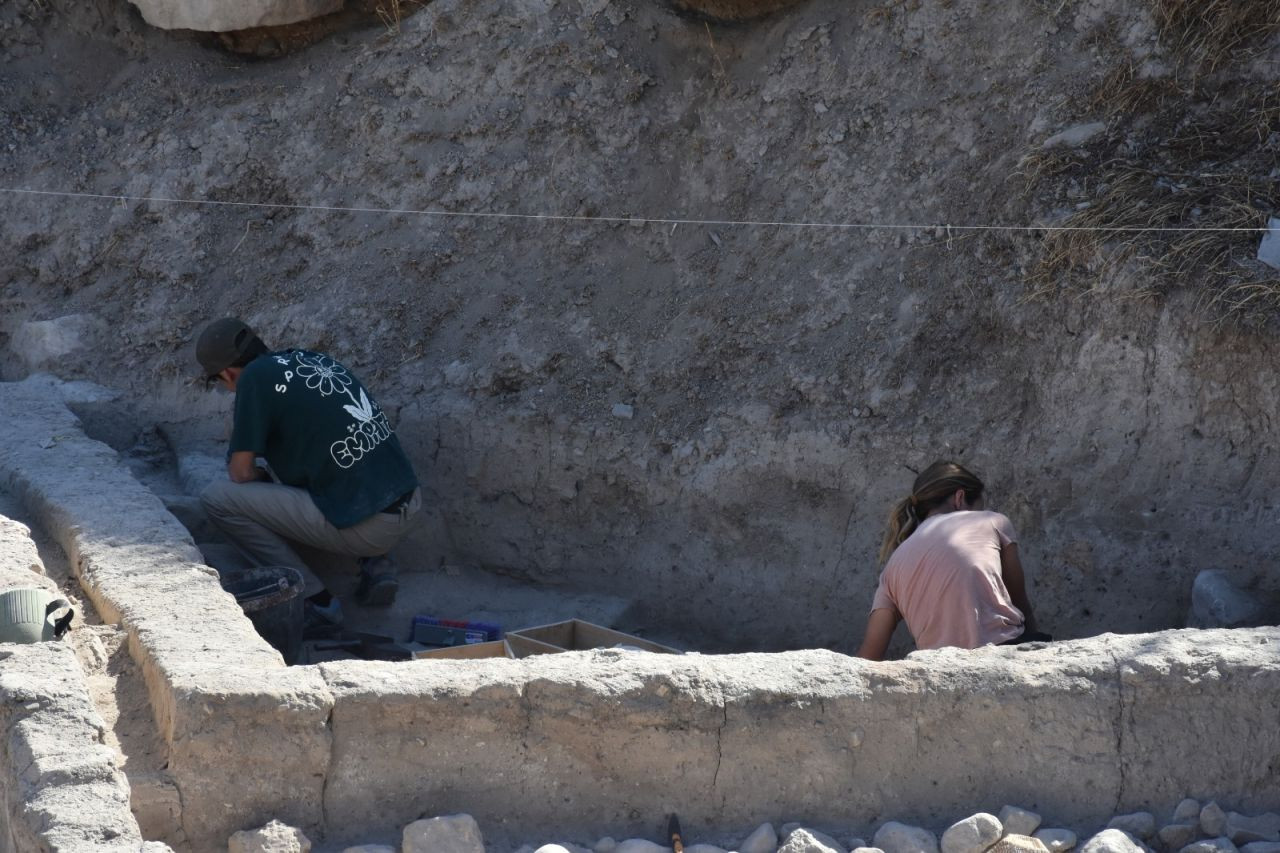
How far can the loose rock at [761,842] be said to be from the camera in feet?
10.6

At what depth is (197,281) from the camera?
21.8 ft

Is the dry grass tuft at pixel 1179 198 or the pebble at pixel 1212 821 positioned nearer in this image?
the pebble at pixel 1212 821

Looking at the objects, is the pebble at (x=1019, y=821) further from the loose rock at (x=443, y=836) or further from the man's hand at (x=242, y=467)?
the man's hand at (x=242, y=467)

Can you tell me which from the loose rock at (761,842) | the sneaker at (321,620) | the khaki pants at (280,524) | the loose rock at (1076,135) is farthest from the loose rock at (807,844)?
the loose rock at (1076,135)

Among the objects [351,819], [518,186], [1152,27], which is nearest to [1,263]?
[518,186]

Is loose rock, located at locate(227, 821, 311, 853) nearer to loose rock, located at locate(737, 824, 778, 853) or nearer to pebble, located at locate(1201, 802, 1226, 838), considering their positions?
loose rock, located at locate(737, 824, 778, 853)

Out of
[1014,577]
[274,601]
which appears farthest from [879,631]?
[274,601]

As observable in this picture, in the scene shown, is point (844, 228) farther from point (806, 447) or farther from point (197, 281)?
point (197, 281)

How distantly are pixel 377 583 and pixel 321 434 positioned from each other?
63cm

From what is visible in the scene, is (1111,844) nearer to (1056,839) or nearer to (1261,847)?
(1056,839)

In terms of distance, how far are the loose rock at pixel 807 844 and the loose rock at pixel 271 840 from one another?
106cm

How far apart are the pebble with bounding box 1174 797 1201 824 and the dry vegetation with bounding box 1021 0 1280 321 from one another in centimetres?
193

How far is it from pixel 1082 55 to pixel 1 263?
5.06 meters

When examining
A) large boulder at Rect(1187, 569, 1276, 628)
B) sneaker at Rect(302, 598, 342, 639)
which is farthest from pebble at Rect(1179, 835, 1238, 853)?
sneaker at Rect(302, 598, 342, 639)
